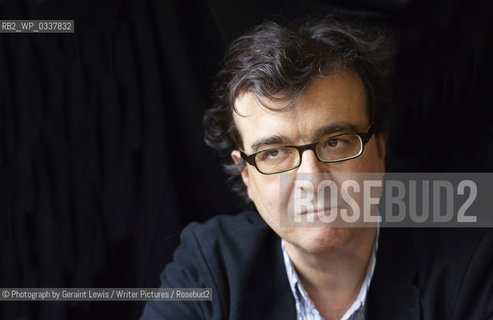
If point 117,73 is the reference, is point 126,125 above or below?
below

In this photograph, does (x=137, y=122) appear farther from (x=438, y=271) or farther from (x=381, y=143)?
(x=438, y=271)

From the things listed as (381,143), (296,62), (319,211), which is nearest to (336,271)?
(319,211)

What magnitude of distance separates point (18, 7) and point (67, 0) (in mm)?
122

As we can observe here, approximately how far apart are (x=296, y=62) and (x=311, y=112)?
0.41 ft

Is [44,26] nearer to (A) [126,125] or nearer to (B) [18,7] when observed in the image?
(B) [18,7]

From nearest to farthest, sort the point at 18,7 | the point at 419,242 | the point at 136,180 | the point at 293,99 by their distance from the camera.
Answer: the point at 293,99
the point at 419,242
the point at 18,7
the point at 136,180

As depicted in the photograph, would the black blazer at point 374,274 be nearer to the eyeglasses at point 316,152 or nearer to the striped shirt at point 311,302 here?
the striped shirt at point 311,302

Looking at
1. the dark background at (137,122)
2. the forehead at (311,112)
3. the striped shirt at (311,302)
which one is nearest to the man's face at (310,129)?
the forehead at (311,112)

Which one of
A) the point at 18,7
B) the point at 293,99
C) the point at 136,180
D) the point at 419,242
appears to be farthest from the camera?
the point at 136,180

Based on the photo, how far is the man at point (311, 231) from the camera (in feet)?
3.74

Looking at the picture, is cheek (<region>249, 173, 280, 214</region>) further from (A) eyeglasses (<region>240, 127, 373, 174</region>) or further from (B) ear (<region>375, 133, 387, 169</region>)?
(B) ear (<region>375, 133, 387, 169</region>)

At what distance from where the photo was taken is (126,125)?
4.95 ft

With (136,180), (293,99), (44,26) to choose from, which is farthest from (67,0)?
(293,99)

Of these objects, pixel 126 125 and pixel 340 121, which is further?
pixel 126 125
